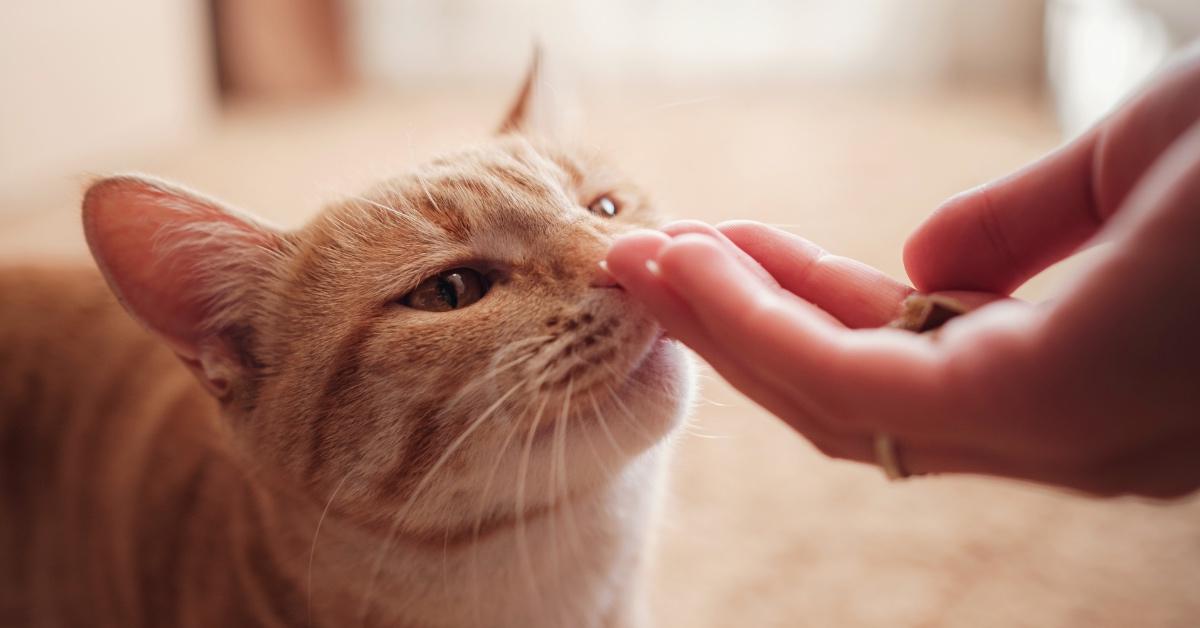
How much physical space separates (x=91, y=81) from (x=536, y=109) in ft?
9.48

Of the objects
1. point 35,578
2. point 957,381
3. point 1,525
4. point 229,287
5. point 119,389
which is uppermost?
point 957,381

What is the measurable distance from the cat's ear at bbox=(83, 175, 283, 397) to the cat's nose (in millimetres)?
470

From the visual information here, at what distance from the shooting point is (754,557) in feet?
5.16

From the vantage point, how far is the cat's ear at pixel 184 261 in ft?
3.37

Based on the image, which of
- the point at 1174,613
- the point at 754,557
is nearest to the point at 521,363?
the point at 754,557

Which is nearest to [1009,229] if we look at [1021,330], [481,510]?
[1021,330]

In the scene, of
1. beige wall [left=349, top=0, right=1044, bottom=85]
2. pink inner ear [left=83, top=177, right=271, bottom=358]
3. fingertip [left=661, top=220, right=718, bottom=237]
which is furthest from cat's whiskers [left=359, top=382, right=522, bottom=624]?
beige wall [left=349, top=0, right=1044, bottom=85]

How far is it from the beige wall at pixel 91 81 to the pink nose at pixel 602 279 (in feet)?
9.99

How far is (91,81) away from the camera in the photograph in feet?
11.6

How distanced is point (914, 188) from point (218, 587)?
2.61 meters

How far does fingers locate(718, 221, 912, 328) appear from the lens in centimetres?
90

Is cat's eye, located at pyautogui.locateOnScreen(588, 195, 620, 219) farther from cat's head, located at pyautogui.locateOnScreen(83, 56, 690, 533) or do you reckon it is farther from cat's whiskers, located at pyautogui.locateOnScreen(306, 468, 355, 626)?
cat's whiskers, located at pyautogui.locateOnScreen(306, 468, 355, 626)

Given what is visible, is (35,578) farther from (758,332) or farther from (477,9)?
(477,9)

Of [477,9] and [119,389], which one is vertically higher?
[477,9]
